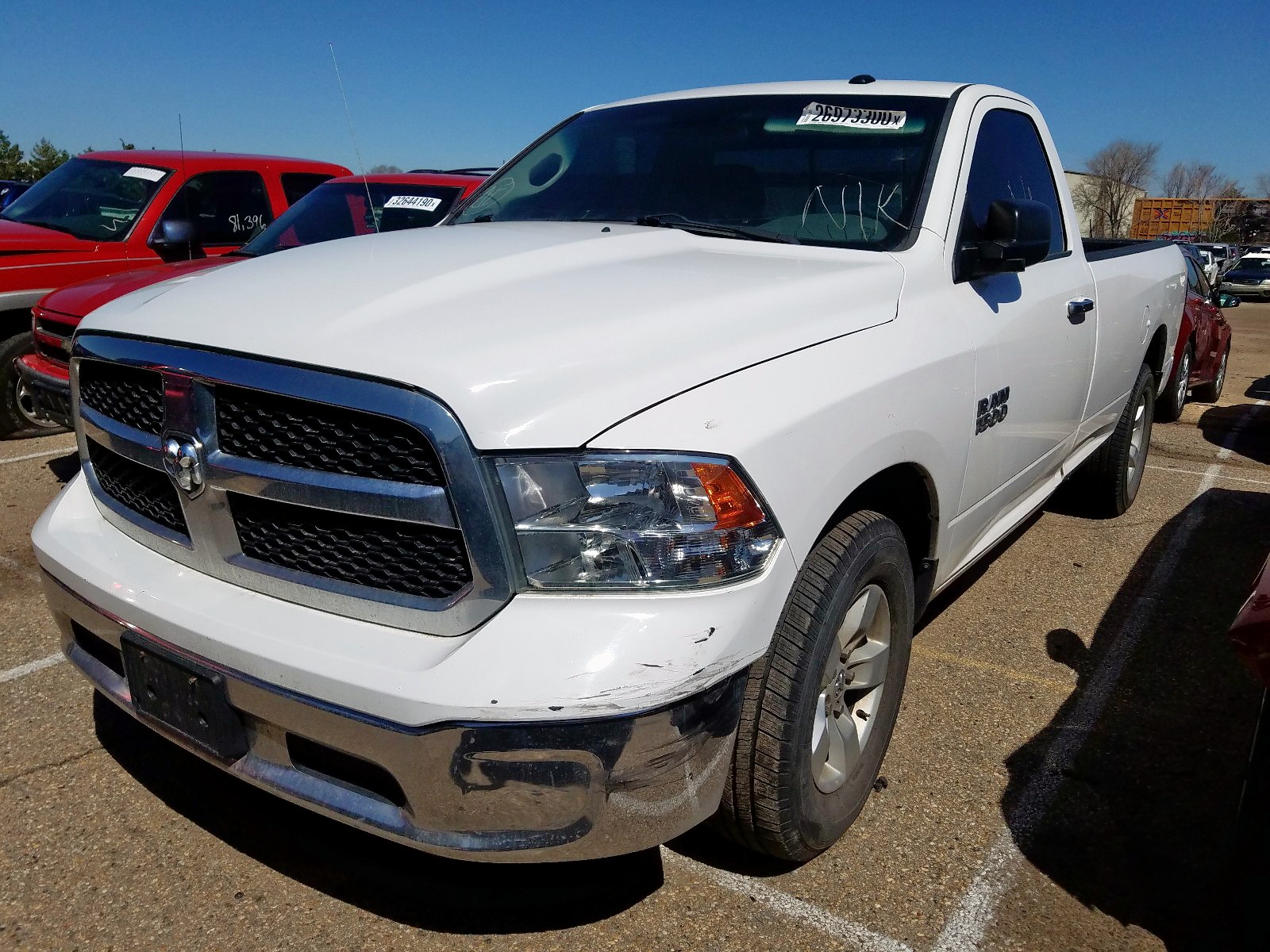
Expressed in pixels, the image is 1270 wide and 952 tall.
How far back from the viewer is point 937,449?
2572 millimetres

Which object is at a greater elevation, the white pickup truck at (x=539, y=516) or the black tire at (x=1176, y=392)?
the white pickup truck at (x=539, y=516)

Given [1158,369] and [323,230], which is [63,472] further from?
[1158,369]

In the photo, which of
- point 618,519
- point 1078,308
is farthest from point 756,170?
point 618,519

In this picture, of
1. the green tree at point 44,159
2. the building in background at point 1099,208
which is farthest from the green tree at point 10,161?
the building in background at point 1099,208

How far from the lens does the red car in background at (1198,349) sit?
8.49m

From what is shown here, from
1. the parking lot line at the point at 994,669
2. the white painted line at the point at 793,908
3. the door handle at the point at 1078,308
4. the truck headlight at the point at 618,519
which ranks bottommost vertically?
the parking lot line at the point at 994,669

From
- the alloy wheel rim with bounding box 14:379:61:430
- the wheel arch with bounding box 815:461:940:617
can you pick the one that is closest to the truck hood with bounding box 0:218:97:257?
the alloy wheel rim with bounding box 14:379:61:430

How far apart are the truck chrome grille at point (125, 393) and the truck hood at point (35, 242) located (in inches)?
187

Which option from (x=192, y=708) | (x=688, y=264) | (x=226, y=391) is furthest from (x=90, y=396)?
(x=688, y=264)

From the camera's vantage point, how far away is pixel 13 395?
258 inches

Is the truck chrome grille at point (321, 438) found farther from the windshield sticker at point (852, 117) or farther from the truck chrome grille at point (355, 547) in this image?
the windshield sticker at point (852, 117)

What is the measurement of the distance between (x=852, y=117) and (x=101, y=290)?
13.9 feet

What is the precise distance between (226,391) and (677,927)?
153cm

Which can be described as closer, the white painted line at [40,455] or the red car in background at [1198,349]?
the white painted line at [40,455]
